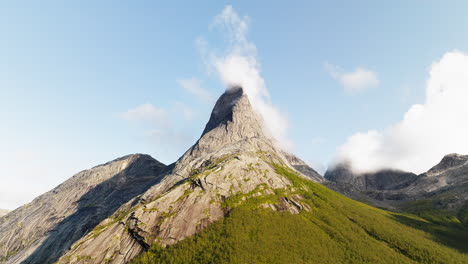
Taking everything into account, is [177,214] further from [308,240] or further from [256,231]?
[308,240]

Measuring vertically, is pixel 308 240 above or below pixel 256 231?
below

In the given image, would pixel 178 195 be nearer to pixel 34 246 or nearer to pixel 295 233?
pixel 295 233

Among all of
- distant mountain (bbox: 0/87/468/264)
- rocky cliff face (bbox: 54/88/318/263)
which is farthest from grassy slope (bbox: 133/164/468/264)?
rocky cliff face (bbox: 54/88/318/263)

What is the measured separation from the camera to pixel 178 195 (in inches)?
4702

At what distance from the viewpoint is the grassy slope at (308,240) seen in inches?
3433

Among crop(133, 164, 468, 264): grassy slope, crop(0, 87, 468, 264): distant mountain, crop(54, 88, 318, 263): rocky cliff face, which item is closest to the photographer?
crop(133, 164, 468, 264): grassy slope

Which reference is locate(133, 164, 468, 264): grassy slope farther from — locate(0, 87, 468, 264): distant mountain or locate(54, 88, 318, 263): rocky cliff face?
locate(54, 88, 318, 263): rocky cliff face

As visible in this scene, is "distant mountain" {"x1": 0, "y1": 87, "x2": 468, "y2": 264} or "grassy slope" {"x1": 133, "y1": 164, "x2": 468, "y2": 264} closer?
"grassy slope" {"x1": 133, "y1": 164, "x2": 468, "y2": 264}

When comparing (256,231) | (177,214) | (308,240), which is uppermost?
(177,214)

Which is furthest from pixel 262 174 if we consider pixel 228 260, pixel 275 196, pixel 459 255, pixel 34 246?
pixel 34 246

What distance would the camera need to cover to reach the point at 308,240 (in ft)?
319

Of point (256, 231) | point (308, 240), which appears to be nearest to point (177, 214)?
point (256, 231)

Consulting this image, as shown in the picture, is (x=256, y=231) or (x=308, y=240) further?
(x=256, y=231)

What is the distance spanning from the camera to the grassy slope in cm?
8719
